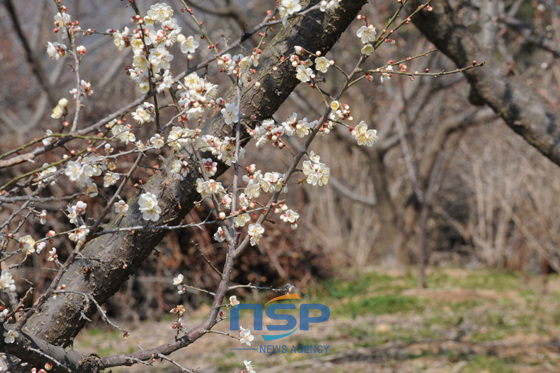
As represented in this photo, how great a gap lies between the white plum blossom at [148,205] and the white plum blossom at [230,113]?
0.32 m

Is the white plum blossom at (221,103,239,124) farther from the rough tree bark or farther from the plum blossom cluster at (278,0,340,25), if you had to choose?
the plum blossom cluster at (278,0,340,25)

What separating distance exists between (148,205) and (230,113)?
0.36 m

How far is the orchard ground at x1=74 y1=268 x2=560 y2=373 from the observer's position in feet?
11.0

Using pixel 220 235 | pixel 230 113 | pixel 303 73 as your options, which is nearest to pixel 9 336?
pixel 220 235

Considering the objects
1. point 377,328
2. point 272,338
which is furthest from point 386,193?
point 272,338

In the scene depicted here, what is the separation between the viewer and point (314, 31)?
68.8 inches

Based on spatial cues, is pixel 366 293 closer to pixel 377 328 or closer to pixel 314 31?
pixel 377 328

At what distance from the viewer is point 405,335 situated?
399 centimetres

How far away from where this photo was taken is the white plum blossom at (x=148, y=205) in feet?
5.02

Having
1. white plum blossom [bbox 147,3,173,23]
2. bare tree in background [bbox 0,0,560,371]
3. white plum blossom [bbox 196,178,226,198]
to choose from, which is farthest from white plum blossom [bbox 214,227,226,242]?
white plum blossom [bbox 147,3,173,23]

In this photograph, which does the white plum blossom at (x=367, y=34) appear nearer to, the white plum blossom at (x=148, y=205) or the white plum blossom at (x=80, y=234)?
the white plum blossom at (x=148, y=205)

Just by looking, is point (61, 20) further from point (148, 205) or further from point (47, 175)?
point (148, 205)

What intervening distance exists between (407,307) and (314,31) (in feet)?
12.2

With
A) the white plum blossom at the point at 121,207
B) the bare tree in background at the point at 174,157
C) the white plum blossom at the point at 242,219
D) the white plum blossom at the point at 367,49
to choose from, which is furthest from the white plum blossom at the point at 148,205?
the white plum blossom at the point at 367,49
